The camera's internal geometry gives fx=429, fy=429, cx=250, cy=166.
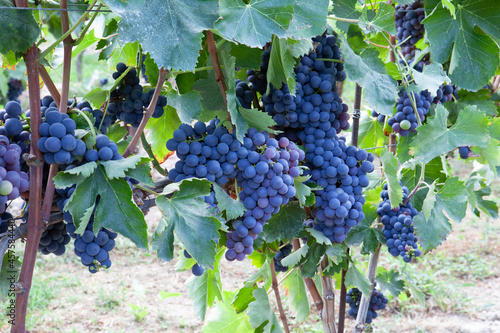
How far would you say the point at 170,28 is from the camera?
0.73 metres

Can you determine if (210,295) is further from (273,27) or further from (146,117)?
(273,27)

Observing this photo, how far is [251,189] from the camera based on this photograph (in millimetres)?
884

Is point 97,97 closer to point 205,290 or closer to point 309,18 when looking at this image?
point 309,18

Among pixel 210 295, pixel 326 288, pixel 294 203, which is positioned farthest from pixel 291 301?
pixel 294 203

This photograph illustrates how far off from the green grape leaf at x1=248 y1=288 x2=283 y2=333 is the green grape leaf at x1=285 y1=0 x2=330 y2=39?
0.74 meters

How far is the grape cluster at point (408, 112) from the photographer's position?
1.26 m

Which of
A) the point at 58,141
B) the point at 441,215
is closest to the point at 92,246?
the point at 58,141

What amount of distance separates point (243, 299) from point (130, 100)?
0.69m

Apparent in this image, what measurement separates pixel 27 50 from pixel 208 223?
44 centimetres

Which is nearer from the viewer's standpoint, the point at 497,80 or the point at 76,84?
the point at 497,80

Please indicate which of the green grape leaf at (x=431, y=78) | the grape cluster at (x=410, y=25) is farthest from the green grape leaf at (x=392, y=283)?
the grape cluster at (x=410, y=25)

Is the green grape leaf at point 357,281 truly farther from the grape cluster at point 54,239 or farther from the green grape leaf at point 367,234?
the grape cluster at point 54,239

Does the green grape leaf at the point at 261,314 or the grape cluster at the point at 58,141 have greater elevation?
the grape cluster at the point at 58,141

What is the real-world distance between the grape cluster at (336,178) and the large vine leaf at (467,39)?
43cm
